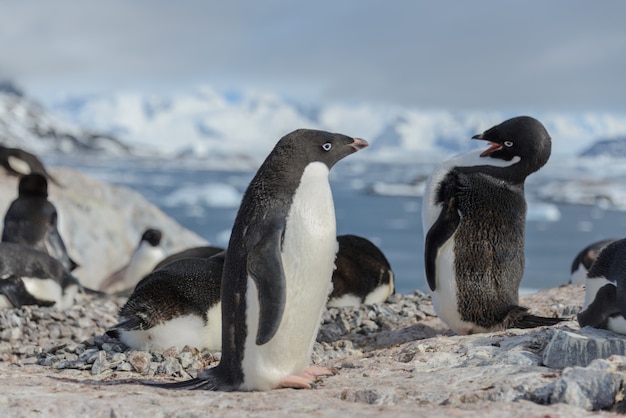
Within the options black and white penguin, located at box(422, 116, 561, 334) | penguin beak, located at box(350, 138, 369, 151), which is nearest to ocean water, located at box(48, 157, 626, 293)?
black and white penguin, located at box(422, 116, 561, 334)

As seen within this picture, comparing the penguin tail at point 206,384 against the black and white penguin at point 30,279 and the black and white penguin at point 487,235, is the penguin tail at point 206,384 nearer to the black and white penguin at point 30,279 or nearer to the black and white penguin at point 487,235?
the black and white penguin at point 487,235

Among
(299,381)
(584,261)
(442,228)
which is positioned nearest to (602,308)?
(442,228)

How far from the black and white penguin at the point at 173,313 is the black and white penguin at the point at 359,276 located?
1.58 metres

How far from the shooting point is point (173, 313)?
4758mm

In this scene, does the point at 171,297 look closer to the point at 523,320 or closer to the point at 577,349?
the point at 523,320

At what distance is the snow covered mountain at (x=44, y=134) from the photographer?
450ft

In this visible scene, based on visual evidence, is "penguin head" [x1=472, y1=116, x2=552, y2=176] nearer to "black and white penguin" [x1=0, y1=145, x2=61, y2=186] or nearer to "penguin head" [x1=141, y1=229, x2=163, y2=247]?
"penguin head" [x1=141, y1=229, x2=163, y2=247]

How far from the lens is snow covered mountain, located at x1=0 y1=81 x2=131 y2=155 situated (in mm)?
137125

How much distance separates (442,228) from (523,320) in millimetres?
727

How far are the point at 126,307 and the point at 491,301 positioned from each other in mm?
2225

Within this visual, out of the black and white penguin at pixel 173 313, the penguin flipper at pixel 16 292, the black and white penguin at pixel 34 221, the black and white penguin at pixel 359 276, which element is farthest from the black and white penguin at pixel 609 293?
the black and white penguin at pixel 34 221

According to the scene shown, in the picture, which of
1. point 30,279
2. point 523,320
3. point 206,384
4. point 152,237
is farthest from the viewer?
point 152,237

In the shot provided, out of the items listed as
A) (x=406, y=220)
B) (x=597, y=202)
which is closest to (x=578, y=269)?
(x=406, y=220)

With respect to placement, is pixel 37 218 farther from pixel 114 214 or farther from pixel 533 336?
pixel 533 336
